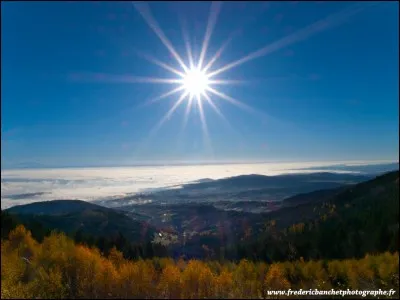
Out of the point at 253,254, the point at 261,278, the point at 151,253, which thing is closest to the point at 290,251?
the point at 253,254

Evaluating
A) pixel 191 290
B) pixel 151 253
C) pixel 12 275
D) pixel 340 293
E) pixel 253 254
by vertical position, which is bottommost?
pixel 253 254

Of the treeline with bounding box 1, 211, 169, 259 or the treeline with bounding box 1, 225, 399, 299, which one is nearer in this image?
the treeline with bounding box 1, 225, 399, 299

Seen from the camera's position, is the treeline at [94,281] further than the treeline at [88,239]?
No

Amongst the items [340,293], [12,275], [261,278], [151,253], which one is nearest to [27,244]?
[12,275]

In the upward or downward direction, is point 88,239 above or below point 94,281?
below

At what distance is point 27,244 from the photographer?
32344 mm

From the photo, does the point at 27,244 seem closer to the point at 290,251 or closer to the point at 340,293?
the point at 340,293

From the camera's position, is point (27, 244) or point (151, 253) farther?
point (151, 253)

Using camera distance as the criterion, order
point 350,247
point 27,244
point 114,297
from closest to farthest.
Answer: point 114,297
point 27,244
point 350,247

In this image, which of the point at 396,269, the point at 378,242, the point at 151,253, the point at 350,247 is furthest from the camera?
the point at 350,247

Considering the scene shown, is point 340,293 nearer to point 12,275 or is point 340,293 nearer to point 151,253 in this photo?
point 12,275

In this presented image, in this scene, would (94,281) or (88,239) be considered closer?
(94,281)

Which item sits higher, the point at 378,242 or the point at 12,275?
the point at 12,275

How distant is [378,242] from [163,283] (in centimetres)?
12338
